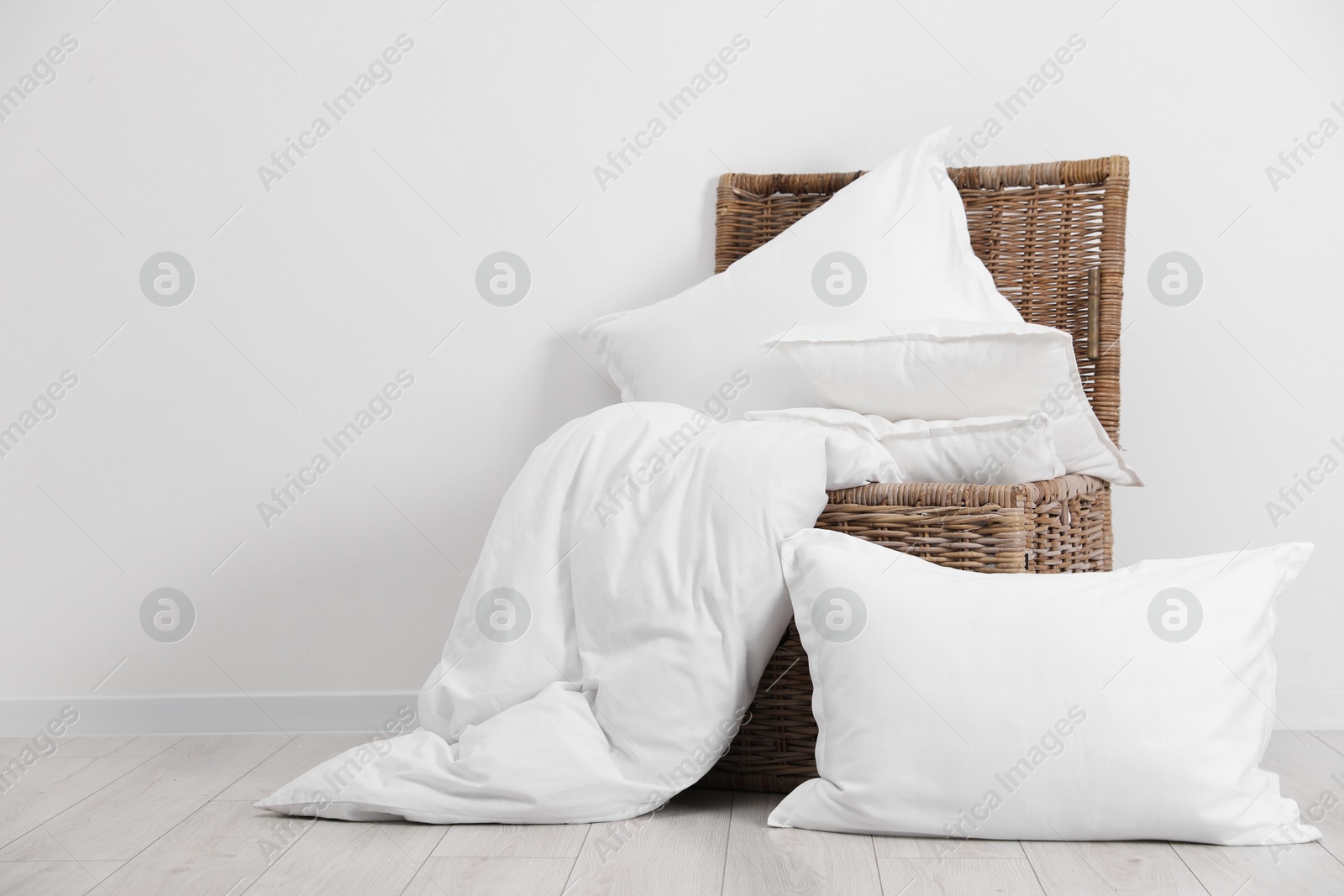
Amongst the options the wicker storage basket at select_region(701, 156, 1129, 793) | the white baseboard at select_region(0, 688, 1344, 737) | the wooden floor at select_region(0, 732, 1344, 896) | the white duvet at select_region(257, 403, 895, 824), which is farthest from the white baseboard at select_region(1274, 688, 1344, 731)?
the white baseboard at select_region(0, 688, 1344, 737)

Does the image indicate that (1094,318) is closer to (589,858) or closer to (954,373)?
(954,373)

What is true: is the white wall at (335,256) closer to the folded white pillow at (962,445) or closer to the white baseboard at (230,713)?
the white baseboard at (230,713)

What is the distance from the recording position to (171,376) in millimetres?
1908

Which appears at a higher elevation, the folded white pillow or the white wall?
the white wall

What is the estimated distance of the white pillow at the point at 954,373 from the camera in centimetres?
131

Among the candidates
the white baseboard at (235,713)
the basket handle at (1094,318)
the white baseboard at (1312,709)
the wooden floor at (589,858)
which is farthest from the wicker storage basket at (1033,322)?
the white baseboard at (235,713)

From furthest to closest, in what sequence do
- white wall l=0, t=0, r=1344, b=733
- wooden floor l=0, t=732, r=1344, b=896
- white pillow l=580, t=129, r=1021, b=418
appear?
white wall l=0, t=0, r=1344, b=733 → white pillow l=580, t=129, r=1021, b=418 → wooden floor l=0, t=732, r=1344, b=896

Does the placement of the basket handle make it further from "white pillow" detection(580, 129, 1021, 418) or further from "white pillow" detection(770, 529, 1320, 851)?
"white pillow" detection(770, 529, 1320, 851)

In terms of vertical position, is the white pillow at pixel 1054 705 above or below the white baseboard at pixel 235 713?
below

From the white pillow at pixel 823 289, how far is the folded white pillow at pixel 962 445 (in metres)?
0.28

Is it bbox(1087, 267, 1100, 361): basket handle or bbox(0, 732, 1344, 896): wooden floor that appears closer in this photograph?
bbox(0, 732, 1344, 896): wooden floor

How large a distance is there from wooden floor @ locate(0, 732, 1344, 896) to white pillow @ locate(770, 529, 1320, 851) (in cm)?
4

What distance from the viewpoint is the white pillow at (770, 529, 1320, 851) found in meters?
1.07

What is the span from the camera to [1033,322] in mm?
1751
